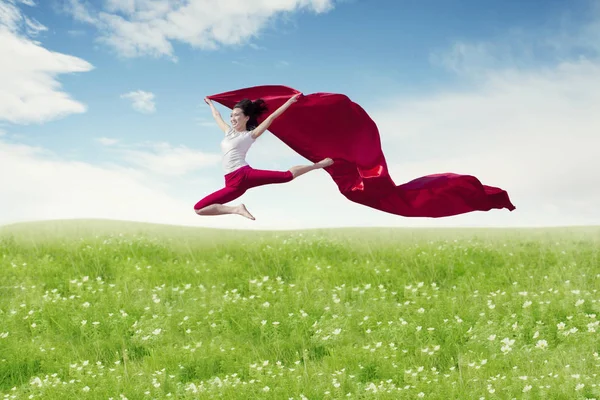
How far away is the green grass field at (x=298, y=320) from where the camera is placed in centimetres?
831

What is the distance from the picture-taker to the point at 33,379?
30.1ft

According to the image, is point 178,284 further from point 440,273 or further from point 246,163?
point 246,163

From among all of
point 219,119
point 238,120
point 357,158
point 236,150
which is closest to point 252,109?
point 219,119

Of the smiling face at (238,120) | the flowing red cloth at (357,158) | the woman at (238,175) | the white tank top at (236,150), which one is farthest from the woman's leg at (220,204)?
the flowing red cloth at (357,158)

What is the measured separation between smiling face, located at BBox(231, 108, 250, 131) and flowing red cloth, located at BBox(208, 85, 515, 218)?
102 cm

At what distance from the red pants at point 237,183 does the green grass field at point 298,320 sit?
228 centimetres

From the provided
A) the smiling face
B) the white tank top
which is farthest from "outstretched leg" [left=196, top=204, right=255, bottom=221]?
the smiling face

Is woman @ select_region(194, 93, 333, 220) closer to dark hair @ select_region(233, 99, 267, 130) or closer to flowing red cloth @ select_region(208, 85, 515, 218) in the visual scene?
dark hair @ select_region(233, 99, 267, 130)

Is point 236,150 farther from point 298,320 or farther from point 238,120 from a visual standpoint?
point 298,320

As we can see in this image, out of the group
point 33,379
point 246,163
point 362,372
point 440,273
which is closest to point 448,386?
point 362,372

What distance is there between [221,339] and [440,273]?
18.3 feet

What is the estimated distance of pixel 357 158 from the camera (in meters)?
9.41

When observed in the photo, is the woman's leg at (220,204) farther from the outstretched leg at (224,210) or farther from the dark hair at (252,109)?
the dark hair at (252,109)

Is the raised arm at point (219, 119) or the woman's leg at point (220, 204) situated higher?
the raised arm at point (219, 119)
